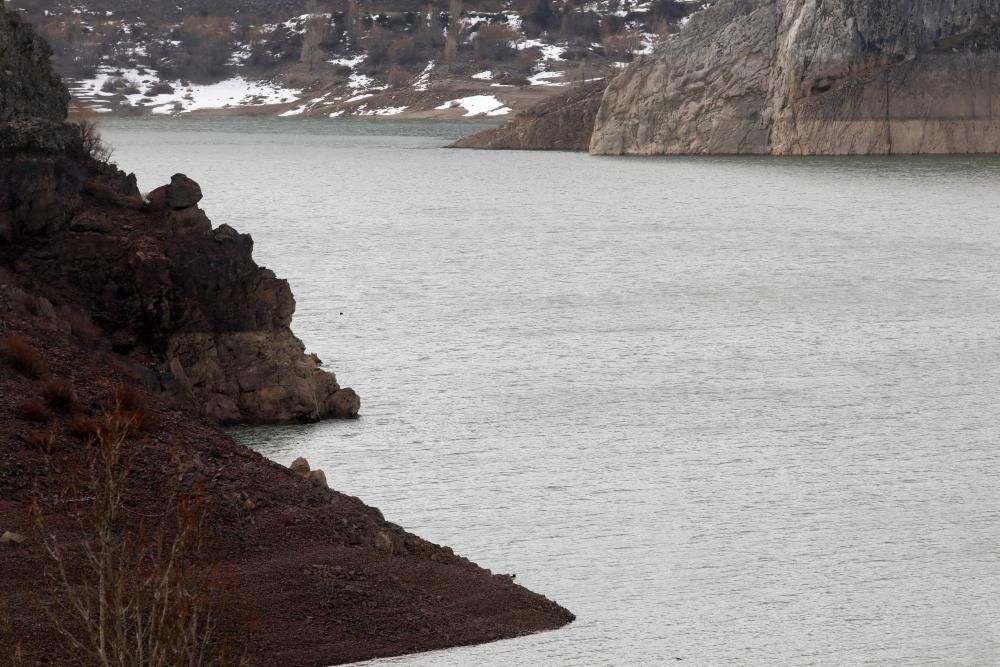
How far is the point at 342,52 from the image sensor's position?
18300 cm

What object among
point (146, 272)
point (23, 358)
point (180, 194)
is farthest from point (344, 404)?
point (23, 358)

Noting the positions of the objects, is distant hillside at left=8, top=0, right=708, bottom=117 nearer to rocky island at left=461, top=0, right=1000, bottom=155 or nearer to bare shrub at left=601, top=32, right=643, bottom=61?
bare shrub at left=601, top=32, right=643, bottom=61

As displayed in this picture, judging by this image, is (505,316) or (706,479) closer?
(706,479)

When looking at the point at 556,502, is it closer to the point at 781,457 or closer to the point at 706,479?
the point at 706,479

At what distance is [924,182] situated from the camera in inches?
3014

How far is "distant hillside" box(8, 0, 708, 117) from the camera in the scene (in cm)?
17050

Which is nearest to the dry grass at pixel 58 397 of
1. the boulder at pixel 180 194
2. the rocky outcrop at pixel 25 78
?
the rocky outcrop at pixel 25 78

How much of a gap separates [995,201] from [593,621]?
179 ft

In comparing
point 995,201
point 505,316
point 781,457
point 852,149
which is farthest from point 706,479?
point 852,149

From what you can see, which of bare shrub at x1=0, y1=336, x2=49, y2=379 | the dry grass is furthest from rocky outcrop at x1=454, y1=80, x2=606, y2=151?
the dry grass

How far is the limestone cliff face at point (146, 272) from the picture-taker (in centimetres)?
2414

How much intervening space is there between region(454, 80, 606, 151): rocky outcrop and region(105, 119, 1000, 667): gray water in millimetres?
54079

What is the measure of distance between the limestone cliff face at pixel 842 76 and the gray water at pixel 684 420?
3341 centimetres

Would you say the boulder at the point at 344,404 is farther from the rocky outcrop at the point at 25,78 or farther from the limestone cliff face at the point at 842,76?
the limestone cliff face at the point at 842,76
